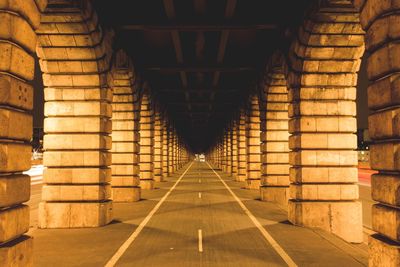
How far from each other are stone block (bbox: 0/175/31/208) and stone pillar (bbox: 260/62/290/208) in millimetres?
14723

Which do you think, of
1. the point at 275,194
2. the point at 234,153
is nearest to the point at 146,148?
the point at 275,194

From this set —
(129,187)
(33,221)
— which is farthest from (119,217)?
(129,187)

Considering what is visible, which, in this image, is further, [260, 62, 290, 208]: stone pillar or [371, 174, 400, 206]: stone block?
[260, 62, 290, 208]: stone pillar

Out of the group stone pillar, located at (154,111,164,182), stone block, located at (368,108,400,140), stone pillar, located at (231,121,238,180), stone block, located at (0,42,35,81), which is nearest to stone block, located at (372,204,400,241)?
stone block, located at (368,108,400,140)

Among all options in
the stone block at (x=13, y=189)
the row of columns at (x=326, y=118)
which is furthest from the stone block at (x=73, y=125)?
the row of columns at (x=326, y=118)

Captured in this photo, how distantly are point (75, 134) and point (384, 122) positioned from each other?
33.8 feet

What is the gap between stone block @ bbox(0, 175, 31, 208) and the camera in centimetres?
656

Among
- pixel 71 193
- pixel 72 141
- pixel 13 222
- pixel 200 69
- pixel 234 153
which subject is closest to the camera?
pixel 13 222

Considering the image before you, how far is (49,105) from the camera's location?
13.8 m

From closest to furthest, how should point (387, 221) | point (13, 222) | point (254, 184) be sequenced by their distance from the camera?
1. point (13, 222)
2. point (387, 221)
3. point (254, 184)

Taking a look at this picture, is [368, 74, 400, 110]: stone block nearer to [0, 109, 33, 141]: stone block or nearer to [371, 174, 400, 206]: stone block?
[371, 174, 400, 206]: stone block

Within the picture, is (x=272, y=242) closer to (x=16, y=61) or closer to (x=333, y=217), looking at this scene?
(x=333, y=217)

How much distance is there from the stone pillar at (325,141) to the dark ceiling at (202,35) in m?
1.69

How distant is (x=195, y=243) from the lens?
1080 centimetres
